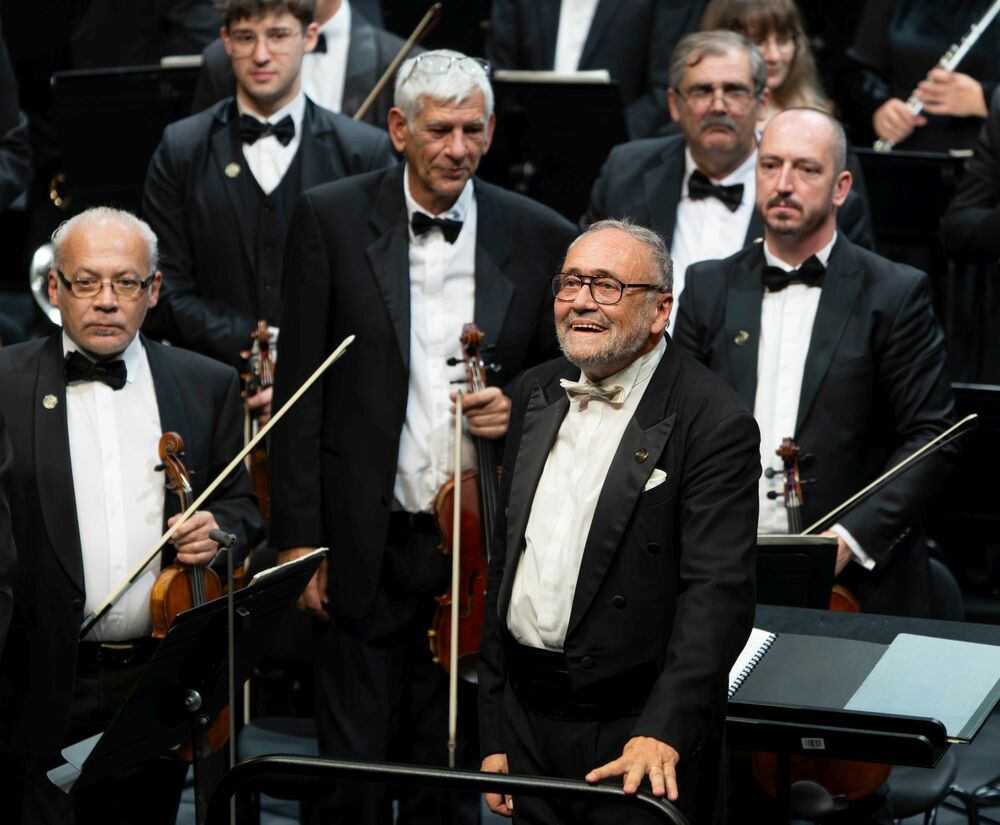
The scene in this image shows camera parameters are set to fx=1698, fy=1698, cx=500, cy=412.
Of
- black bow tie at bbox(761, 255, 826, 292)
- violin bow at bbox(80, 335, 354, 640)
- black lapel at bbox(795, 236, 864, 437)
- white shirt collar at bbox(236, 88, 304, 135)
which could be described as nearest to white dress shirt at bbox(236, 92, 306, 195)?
white shirt collar at bbox(236, 88, 304, 135)

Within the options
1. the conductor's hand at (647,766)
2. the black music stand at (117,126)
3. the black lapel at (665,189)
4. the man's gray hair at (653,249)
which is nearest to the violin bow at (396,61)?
the black music stand at (117,126)

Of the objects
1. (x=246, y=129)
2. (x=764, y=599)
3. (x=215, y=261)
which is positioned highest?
(x=246, y=129)

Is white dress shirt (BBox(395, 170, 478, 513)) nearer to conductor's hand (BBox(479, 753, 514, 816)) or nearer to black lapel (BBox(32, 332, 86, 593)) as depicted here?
black lapel (BBox(32, 332, 86, 593))

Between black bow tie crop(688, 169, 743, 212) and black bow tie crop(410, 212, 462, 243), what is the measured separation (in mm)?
938

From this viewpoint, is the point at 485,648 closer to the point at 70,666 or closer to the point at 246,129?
the point at 70,666

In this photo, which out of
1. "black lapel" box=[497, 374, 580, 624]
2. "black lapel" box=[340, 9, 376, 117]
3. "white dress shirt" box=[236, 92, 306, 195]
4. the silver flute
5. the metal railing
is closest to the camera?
the metal railing

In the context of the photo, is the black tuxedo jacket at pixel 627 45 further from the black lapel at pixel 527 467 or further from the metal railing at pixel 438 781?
the metal railing at pixel 438 781

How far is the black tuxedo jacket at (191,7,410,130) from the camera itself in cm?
522

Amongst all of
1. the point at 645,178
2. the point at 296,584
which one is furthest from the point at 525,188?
the point at 296,584

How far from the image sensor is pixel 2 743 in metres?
3.70

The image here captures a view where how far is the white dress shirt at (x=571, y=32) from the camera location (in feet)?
19.7

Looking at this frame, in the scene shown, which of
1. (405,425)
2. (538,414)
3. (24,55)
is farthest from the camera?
(24,55)

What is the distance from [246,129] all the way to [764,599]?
2052 millimetres

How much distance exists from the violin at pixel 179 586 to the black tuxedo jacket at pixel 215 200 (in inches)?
41.2
